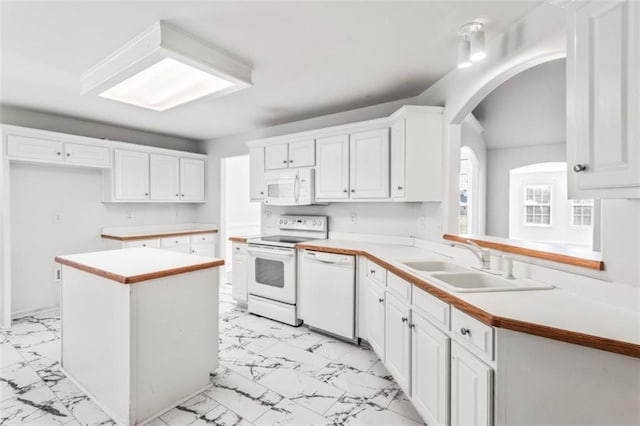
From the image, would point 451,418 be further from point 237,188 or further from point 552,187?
point 552,187

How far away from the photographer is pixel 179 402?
2080 mm

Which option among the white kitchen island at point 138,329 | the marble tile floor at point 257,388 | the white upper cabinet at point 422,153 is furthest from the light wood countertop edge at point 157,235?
the white upper cabinet at point 422,153

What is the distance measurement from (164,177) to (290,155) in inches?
86.4

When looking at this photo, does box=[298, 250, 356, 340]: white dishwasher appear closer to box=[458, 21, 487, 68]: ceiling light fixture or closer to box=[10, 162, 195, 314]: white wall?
box=[458, 21, 487, 68]: ceiling light fixture

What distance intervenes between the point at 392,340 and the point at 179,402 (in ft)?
4.84

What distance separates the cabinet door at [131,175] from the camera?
424 centimetres

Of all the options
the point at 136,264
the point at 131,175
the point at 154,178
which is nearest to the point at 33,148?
the point at 131,175

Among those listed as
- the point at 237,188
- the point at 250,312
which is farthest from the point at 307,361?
the point at 237,188

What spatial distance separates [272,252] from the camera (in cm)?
356

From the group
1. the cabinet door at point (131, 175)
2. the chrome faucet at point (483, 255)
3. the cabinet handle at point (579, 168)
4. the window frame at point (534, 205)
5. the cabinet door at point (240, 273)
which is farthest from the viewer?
the window frame at point (534, 205)

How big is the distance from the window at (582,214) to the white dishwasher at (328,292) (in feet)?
17.2

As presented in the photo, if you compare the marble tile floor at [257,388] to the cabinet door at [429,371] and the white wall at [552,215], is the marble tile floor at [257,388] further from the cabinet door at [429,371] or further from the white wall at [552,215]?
the white wall at [552,215]

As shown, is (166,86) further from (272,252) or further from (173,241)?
(173,241)

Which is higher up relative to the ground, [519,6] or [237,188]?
[519,6]
